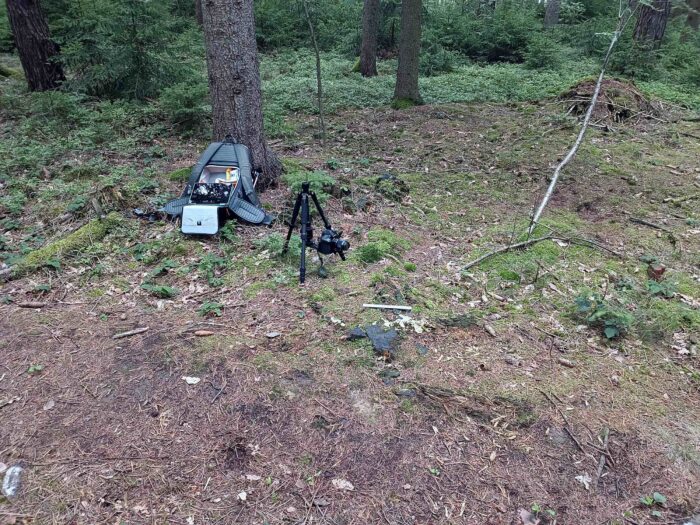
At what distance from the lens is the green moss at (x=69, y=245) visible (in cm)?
409

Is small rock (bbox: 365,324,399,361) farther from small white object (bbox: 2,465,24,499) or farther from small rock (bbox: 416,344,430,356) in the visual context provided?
small white object (bbox: 2,465,24,499)

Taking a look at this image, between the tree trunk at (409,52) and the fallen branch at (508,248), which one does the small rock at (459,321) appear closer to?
the fallen branch at (508,248)

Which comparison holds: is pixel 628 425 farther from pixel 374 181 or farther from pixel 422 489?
pixel 374 181

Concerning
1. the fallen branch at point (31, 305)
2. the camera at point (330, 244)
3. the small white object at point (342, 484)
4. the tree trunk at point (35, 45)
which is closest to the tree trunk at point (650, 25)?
the camera at point (330, 244)

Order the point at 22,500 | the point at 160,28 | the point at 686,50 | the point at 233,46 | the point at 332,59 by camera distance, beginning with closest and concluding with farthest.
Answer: the point at 22,500, the point at 233,46, the point at 160,28, the point at 686,50, the point at 332,59

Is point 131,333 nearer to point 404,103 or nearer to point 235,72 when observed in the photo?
point 235,72

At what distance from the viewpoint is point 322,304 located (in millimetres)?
3736

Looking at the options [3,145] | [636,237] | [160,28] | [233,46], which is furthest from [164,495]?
[160,28]

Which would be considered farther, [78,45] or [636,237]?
[78,45]

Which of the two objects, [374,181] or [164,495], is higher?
[374,181]

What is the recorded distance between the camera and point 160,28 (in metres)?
7.96

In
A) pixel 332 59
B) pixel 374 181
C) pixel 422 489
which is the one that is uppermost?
pixel 332 59

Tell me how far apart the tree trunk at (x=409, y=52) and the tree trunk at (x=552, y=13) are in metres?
10.4

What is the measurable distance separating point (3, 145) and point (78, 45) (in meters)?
2.48
